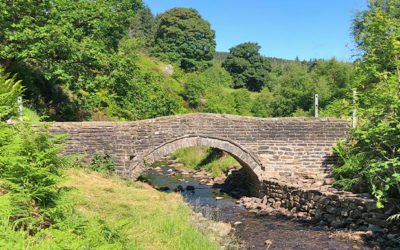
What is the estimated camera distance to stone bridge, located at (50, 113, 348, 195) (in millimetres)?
11211

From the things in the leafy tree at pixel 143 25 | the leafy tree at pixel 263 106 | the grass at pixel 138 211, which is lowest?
the grass at pixel 138 211

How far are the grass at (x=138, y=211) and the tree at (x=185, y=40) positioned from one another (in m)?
35.1

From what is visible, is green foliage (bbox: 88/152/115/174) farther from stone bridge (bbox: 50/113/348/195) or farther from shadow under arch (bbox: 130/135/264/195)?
shadow under arch (bbox: 130/135/264/195)

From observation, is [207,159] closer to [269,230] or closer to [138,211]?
[269,230]

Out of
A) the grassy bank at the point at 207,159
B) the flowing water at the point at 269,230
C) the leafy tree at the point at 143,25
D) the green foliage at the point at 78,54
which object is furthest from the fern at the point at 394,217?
the leafy tree at the point at 143,25

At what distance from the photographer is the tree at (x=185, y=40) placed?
44594mm

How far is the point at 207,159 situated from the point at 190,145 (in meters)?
8.65

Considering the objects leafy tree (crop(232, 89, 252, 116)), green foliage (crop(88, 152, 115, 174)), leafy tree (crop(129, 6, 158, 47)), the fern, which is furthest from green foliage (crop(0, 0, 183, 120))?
leafy tree (crop(129, 6, 158, 47))

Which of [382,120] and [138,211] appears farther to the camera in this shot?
[382,120]

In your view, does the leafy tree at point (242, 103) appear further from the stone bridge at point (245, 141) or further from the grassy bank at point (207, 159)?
the stone bridge at point (245, 141)

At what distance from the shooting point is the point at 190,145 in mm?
11547

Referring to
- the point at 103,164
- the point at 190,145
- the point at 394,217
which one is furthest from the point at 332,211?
the point at 103,164

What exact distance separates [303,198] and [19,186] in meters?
8.37

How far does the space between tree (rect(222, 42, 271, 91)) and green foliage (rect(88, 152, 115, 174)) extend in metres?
40.9
